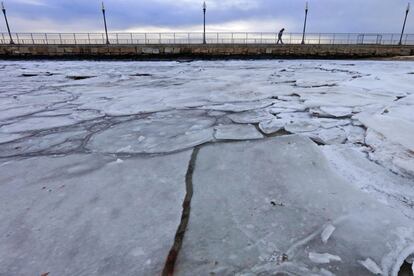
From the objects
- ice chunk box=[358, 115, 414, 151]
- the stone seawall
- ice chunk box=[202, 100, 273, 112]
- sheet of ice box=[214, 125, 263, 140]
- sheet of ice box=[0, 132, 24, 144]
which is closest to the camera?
ice chunk box=[358, 115, 414, 151]

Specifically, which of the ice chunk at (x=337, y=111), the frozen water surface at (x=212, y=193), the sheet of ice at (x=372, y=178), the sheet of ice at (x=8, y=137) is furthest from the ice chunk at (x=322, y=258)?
the sheet of ice at (x=8, y=137)

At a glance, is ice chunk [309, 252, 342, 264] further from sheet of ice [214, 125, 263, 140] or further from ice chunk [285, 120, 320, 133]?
ice chunk [285, 120, 320, 133]

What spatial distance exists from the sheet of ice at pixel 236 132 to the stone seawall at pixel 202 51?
16255 mm

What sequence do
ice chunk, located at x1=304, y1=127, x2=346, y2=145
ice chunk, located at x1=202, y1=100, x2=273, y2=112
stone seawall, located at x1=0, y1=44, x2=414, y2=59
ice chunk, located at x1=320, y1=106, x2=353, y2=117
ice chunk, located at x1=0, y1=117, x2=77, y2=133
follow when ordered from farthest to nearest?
stone seawall, located at x1=0, y1=44, x2=414, y2=59 < ice chunk, located at x1=202, y1=100, x2=273, y2=112 < ice chunk, located at x1=320, y1=106, x2=353, y2=117 < ice chunk, located at x1=0, y1=117, x2=77, y2=133 < ice chunk, located at x1=304, y1=127, x2=346, y2=145

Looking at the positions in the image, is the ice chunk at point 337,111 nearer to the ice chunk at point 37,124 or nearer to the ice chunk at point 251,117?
the ice chunk at point 251,117

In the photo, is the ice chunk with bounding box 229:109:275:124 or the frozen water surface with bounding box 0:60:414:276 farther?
the ice chunk with bounding box 229:109:275:124

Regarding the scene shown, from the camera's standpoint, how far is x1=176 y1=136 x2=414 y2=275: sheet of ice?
3.95 feet

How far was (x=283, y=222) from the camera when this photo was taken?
146 centimetres

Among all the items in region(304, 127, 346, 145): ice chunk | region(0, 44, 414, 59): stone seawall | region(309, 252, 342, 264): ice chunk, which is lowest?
region(309, 252, 342, 264): ice chunk

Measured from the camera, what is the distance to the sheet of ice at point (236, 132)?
2.78 meters

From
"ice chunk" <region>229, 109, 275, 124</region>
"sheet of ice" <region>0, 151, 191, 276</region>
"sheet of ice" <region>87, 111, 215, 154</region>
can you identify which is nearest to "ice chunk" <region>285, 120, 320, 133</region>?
"ice chunk" <region>229, 109, 275, 124</region>

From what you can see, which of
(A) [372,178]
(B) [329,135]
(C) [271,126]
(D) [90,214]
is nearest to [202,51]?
(C) [271,126]

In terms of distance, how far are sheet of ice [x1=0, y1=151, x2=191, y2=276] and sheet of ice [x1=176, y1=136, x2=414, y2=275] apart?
19 cm

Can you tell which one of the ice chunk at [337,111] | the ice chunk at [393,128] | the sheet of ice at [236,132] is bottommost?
the sheet of ice at [236,132]
